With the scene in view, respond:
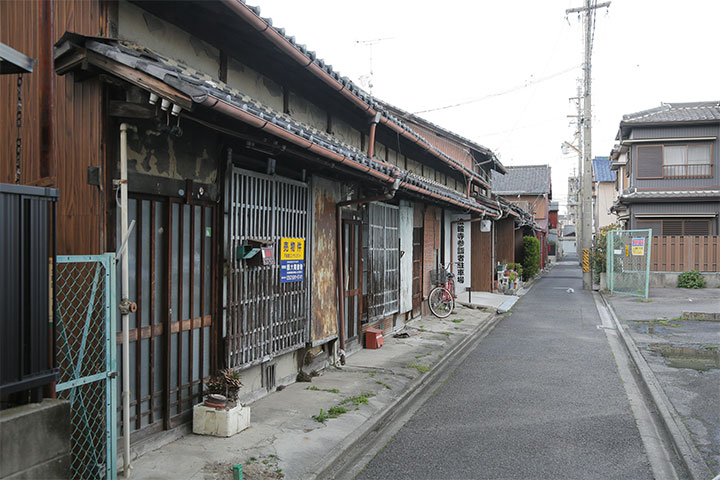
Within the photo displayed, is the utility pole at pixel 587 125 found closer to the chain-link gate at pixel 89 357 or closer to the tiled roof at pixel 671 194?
the tiled roof at pixel 671 194

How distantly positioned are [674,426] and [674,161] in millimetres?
26763

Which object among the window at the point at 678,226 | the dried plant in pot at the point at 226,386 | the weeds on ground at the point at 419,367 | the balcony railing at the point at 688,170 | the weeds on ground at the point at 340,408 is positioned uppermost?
the balcony railing at the point at 688,170

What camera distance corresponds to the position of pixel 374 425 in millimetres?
7246

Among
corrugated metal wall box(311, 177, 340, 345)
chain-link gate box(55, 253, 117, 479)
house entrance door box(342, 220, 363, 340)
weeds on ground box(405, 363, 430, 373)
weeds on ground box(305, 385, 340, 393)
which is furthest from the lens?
house entrance door box(342, 220, 363, 340)

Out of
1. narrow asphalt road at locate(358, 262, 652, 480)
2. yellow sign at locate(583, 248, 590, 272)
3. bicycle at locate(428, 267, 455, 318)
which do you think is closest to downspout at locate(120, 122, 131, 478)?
narrow asphalt road at locate(358, 262, 652, 480)

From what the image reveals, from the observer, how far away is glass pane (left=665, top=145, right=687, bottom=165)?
29.5 meters

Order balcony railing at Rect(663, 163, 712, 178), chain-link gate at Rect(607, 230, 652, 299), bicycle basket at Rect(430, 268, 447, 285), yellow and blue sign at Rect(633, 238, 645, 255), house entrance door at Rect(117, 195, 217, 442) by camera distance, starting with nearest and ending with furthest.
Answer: house entrance door at Rect(117, 195, 217, 442)
bicycle basket at Rect(430, 268, 447, 285)
yellow and blue sign at Rect(633, 238, 645, 255)
chain-link gate at Rect(607, 230, 652, 299)
balcony railing at Rect(663, 163, 712, 178)

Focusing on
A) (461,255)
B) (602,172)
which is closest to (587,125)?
(461,255)

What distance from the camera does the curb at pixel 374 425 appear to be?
229 inches

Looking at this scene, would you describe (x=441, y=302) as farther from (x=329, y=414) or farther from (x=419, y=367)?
(x=329, y=414)

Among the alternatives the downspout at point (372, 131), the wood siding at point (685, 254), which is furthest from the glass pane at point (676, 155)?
the downspout at point (372, 131)

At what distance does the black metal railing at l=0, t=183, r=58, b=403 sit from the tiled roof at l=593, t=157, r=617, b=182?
53.7 meters

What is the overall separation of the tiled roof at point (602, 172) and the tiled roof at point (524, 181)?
440 centimetres

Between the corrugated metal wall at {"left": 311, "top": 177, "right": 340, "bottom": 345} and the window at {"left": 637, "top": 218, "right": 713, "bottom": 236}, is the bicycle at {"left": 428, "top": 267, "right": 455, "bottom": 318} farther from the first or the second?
the window at {"left": 637, "top": 218, "right": 713, "bottom": 236}
